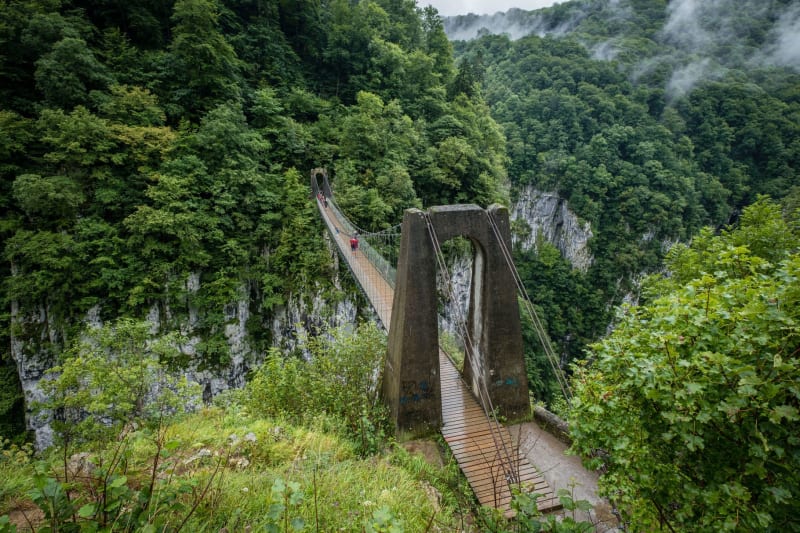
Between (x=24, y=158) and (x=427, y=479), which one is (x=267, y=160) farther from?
(x=427, y=479)

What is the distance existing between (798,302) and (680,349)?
20.2 inches

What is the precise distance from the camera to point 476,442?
4598 mm

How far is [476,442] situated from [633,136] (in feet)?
139

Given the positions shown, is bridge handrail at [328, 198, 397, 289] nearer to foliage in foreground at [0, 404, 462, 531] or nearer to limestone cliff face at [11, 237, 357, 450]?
limestone cliff face at [11, 237, 357, 450]

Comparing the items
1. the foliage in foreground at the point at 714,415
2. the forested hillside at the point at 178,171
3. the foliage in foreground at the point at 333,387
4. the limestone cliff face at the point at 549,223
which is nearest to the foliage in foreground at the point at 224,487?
the foliage in foreground at the point at 333,387

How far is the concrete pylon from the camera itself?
17.0 feet

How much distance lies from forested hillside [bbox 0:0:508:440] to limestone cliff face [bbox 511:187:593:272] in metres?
18.4

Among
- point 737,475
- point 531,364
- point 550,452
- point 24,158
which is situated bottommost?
point 531,364

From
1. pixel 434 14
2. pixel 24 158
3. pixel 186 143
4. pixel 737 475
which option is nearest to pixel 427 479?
pixel 737 475

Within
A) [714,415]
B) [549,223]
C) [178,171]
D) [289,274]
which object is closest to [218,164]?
[178,171]

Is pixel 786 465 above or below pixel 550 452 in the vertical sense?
above

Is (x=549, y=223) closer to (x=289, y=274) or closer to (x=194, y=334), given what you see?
(x=289, y=274)

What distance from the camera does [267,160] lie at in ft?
44.9

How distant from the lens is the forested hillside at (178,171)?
30.1 ft
